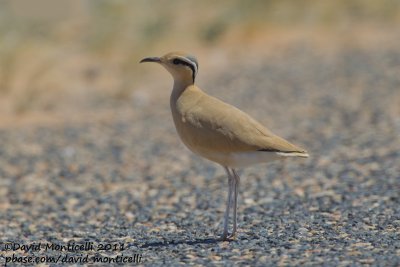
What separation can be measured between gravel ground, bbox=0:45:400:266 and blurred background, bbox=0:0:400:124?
125cm

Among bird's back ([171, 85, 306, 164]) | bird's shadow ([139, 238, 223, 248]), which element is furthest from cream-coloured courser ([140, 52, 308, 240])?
bird's shadow ([139, 238, 223, 248])

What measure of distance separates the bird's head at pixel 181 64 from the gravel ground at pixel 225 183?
4.07 ft

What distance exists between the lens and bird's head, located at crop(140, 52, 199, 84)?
6.01 metres

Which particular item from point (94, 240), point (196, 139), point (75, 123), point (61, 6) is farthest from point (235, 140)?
point (61, 6)

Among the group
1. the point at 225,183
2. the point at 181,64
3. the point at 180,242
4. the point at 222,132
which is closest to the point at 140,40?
the point at 225,183

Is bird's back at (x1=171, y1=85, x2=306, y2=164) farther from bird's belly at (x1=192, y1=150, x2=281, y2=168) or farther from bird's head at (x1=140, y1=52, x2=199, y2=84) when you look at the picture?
bird's head at (x1=140, y1=52, x2=199, y2=84)

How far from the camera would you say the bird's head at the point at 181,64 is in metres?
6.01

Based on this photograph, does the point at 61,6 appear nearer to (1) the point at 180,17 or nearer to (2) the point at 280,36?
(1) the point at 180,17

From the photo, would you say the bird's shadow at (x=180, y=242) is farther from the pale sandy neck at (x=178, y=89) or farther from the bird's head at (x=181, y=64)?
the bird's head at (x=181, y=64)

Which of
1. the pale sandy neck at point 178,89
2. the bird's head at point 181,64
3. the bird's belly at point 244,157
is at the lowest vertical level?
the bird's belly at point 244,157

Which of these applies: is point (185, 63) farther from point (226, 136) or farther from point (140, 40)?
point (140, 40)

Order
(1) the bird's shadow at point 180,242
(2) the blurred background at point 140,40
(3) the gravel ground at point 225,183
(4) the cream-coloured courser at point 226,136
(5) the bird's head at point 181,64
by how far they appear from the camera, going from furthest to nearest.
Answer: (2) the blurred background at point 140,40, (5) the bird's head at point 181,64, (1) the bird's shadow at point 180,242, (3) the gravel ground at point 225,183, (4) the cream-coloured courser at point 226,136

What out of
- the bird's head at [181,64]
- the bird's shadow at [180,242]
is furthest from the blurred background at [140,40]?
the bird's shadow at [180,242]

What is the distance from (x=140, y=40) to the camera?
16.7 meters
